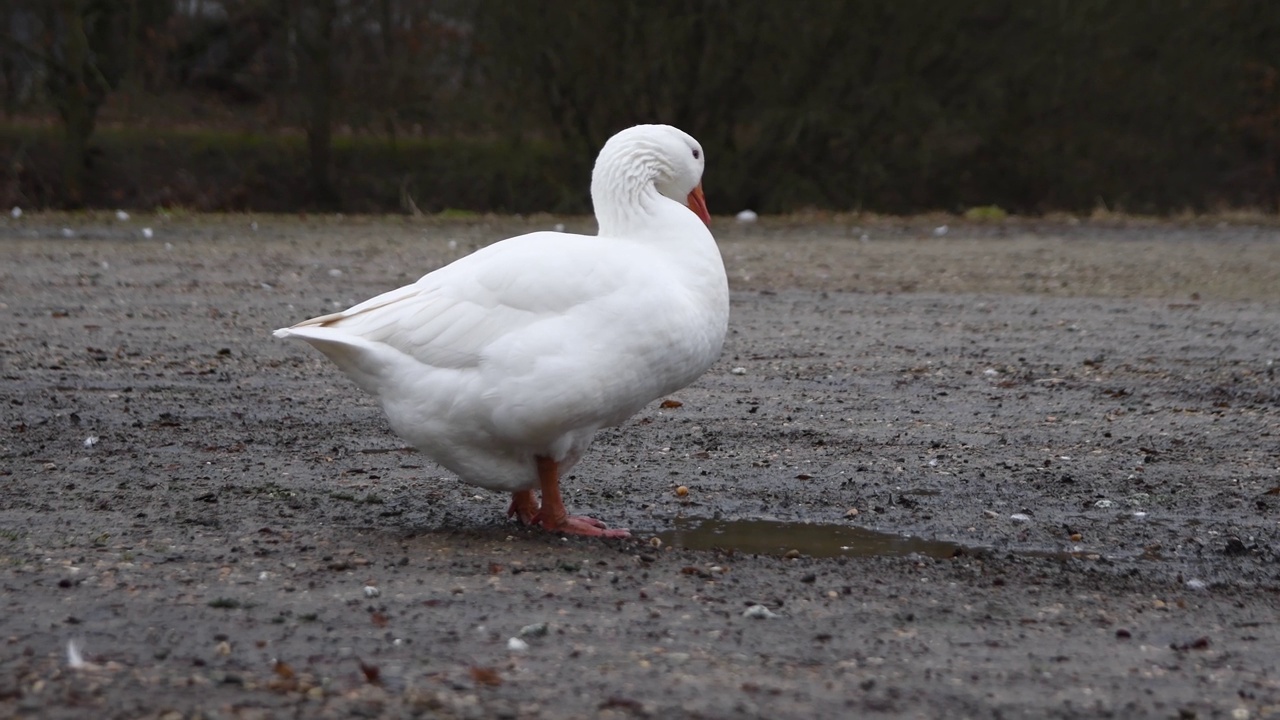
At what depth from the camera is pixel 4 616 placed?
3916 mm

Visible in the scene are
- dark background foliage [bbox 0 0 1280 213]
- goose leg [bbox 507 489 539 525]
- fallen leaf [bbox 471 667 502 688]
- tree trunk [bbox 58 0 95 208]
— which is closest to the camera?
fallen leaf [bbox 471 667 502 688]

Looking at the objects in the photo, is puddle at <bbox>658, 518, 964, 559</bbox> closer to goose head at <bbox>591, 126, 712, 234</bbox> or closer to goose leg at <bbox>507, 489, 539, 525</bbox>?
goose leg at <bbox>507, 489, 539, 525</bbox>

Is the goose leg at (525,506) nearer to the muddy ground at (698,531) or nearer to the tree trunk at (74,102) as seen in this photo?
the muddy ground at (698,531)

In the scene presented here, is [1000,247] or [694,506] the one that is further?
[1000,247]

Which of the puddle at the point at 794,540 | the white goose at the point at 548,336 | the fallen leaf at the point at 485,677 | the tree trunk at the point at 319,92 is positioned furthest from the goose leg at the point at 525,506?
the tree trunk at the point at 319,92

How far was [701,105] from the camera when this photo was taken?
772 inches

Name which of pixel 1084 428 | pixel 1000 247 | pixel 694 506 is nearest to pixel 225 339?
pixel 694 506

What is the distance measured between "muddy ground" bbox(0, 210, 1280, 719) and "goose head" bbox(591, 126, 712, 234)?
1.12 m

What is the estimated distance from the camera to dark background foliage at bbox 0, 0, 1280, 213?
63.6 ft

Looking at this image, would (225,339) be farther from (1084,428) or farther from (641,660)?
(641,660)

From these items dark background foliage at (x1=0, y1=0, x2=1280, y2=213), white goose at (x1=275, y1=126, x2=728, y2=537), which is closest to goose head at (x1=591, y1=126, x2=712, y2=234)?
white goose at (x1=275, y1=126, x2=728, y2=537)

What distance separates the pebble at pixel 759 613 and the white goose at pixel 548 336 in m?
0.88

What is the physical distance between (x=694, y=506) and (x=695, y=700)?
2.16 m

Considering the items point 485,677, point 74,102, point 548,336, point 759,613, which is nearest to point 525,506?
point 548,336
